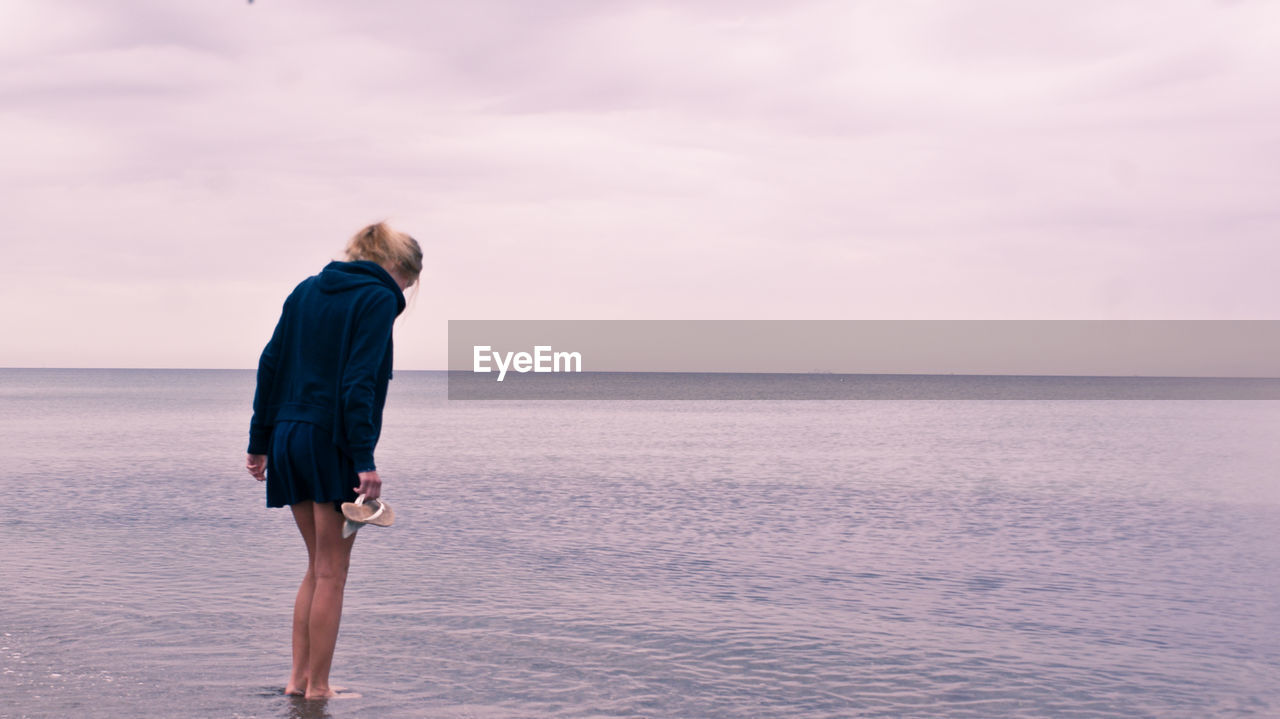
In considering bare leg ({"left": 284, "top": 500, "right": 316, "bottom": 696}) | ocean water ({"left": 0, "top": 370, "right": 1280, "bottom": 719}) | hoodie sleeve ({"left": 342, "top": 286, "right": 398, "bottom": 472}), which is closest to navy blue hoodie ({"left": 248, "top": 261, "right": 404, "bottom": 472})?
hoodie sleeve ({"left": 342, "top": 286, "right": 398, "bottom": 472})

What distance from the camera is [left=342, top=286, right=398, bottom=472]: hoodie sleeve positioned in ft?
14.0

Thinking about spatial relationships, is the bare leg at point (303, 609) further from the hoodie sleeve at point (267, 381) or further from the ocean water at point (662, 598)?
the hoodie sleeve at point (267, 381)

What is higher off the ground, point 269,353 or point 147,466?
point 269,353

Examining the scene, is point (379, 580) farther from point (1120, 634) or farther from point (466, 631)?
point (1120, 634)

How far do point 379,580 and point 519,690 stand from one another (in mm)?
3245

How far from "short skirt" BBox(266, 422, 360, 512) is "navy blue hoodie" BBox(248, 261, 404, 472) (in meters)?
0.05

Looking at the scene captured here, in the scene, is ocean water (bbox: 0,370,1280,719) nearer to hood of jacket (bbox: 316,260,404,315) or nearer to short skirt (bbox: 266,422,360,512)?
short skirt (bbox: 266,422,360,512)

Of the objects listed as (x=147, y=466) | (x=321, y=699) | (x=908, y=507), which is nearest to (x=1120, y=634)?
(x=321, y=699)

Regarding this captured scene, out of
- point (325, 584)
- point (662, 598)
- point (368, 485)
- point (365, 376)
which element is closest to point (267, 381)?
point (365, 376)

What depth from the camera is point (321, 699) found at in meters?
4.85

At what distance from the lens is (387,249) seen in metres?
4.60

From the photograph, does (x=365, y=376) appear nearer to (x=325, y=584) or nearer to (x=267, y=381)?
(x=267, y=381)

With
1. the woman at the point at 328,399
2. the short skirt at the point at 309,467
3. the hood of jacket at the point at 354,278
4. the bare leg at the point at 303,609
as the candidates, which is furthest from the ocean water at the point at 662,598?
the hood of jacket at the point at 354,278

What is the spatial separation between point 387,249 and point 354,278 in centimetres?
20
